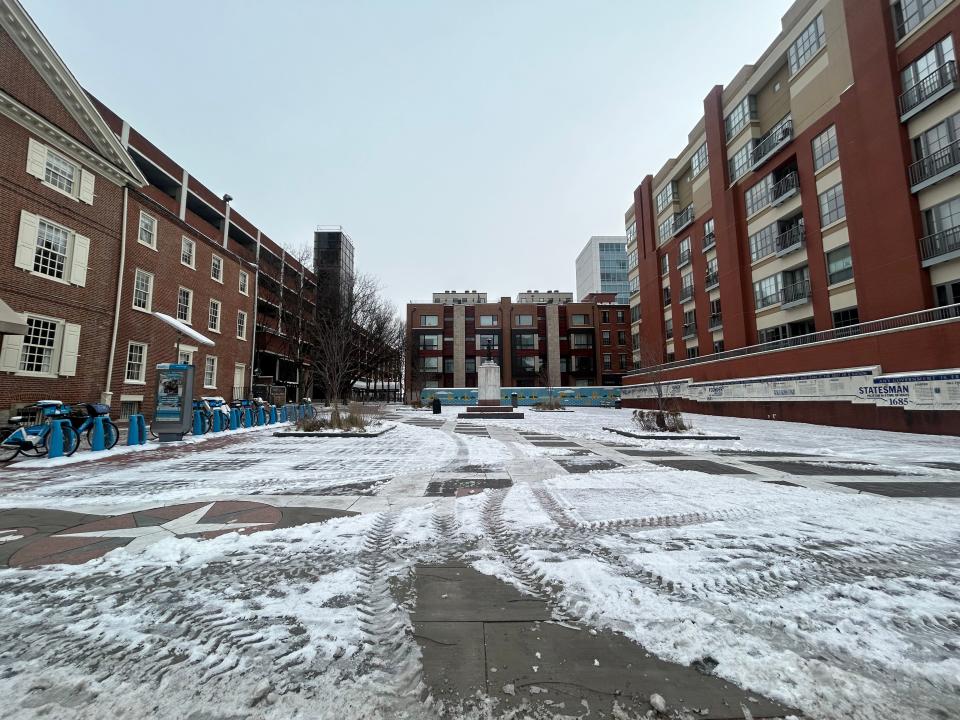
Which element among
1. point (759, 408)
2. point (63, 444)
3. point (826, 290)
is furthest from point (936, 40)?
point (63, 444)

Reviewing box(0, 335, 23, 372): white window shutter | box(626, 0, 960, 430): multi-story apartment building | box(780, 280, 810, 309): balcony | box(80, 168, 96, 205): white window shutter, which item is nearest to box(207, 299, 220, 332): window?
box(80, 168, 96, 205): white window shutter

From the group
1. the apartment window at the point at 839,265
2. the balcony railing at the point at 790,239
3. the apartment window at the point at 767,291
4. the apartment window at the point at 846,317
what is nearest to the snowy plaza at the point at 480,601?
the apartment window at the point at 846,317

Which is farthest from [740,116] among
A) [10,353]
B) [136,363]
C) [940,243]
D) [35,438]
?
[10,353]

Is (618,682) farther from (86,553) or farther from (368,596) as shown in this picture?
(86,553)

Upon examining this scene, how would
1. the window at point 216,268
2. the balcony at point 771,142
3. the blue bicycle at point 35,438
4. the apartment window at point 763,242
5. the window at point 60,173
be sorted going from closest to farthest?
the blue bicycle at point 35,438 < the window at point 60,173 < the balcony at point 771,142 < the window at point 216,268 < the apartment window at point 763,242

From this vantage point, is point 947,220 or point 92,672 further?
point 947,220

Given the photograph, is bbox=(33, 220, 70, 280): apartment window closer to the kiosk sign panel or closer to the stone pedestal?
the kiosk sign panel

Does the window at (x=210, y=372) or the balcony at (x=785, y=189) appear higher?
the balcony at (x=785, y=189)

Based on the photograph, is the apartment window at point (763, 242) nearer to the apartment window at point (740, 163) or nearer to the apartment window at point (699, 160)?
the apartment window at point (740, 163)

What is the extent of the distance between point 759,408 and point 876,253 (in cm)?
882

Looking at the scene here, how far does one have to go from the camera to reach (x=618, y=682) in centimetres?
190

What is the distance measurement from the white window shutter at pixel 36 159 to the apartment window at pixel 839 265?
34.6m

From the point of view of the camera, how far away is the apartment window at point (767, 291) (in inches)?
1011

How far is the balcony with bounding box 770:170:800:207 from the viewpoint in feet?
78.7
